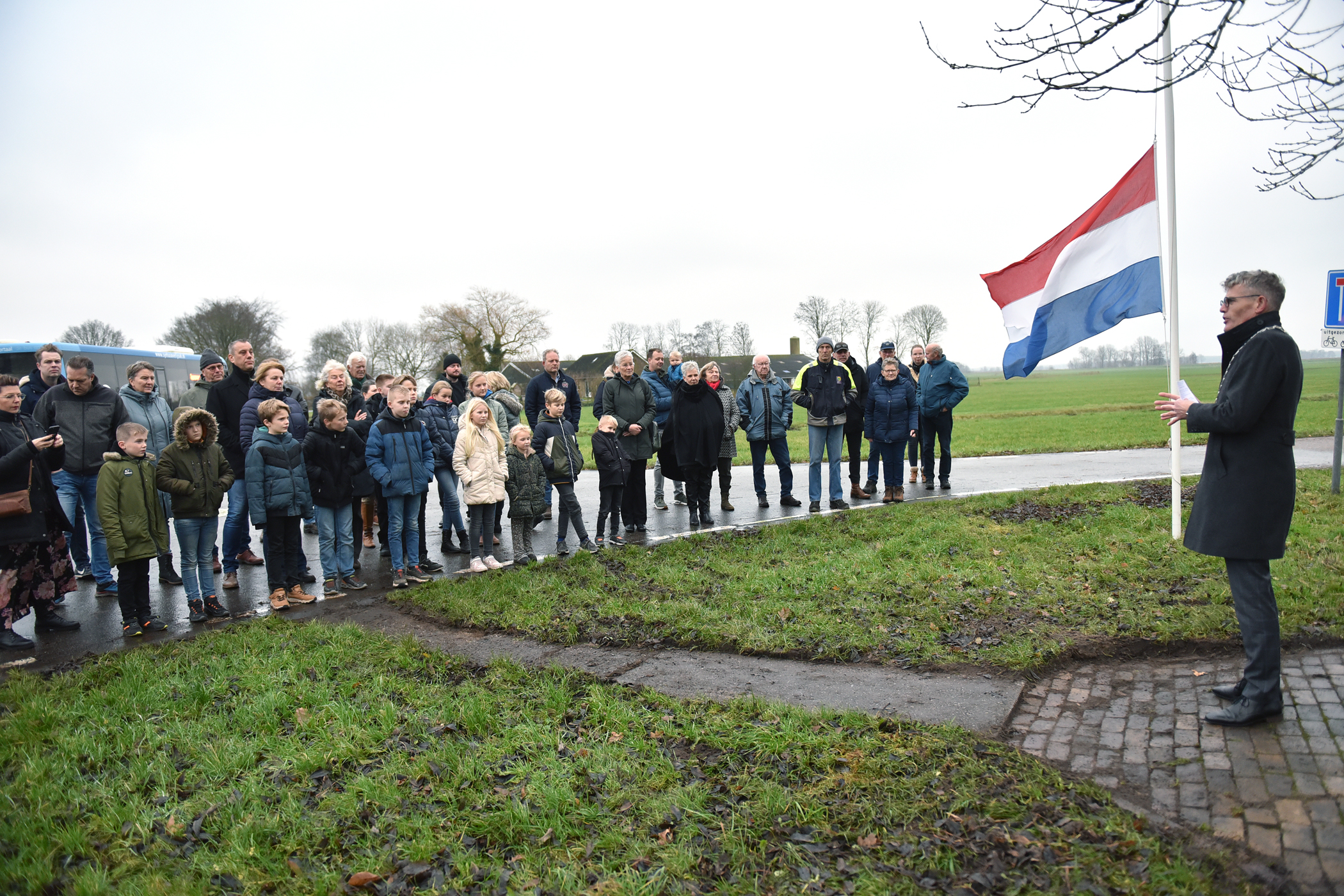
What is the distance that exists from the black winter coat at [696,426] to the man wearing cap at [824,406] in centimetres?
138

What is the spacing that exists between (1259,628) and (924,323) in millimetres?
101341

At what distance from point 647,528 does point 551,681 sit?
213 inches

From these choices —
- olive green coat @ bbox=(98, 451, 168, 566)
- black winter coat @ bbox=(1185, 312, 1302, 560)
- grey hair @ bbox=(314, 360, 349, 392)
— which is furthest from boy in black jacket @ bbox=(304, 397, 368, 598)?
black winter coat @ bbox=(1185, 312, 1302, 560)

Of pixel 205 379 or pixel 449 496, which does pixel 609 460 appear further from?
pixel 205 379

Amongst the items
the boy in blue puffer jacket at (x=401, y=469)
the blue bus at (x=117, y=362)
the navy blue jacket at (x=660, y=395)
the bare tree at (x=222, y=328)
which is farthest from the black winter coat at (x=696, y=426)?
the bare tree at (x=222, y=328)

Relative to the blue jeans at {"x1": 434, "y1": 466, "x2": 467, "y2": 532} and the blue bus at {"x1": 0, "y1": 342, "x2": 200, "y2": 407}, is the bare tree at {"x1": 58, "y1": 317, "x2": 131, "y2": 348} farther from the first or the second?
the blue jeans at {"x1": 434, "y1": 466, "x2": 467, "y2": 532}

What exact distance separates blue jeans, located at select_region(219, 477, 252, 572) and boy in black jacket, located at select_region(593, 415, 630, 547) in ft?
12.6

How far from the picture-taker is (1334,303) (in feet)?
34.3

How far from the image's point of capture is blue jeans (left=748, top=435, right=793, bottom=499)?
11.7 meters

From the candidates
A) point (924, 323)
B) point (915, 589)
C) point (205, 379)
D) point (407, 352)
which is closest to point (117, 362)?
point (205, 379)

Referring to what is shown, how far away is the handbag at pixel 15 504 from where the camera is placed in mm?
6406

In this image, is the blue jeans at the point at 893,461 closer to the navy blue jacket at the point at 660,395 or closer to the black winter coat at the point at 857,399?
the black winter coat at the point at 857,399

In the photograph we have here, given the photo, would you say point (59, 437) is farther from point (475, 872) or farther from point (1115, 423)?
point (1115, 423)

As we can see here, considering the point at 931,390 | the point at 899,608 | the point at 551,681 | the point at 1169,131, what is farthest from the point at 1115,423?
the point at 551,681
